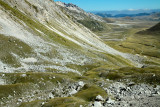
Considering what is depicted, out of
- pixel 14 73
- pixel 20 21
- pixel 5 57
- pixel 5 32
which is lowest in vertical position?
pixel 14 73

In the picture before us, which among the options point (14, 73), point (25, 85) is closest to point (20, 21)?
point (14, 73)

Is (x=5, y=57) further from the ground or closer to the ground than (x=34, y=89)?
further from the ground

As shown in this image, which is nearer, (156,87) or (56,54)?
(156,87)

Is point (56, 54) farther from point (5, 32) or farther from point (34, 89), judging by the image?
point (34, 89)

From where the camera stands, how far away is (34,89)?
3856 centimetres

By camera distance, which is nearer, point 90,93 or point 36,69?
point 90,93

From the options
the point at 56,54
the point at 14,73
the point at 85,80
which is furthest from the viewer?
the point at 56,54

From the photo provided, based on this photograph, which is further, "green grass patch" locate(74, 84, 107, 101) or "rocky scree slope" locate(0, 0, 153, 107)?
"rocky scree slope" locate(0, 0, 153, 107)

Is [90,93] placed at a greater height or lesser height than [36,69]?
lesser

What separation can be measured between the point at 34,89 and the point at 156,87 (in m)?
30.2

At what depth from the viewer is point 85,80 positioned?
153ft

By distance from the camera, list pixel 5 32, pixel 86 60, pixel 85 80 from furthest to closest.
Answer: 1. pixel 86 60
2. pixel 5 32
3. pixel 85 80

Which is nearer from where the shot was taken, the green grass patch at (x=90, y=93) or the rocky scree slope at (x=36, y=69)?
the green grass patch at (x=90, y=93)

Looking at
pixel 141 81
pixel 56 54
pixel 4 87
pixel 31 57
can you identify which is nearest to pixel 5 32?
pixel 31 57
